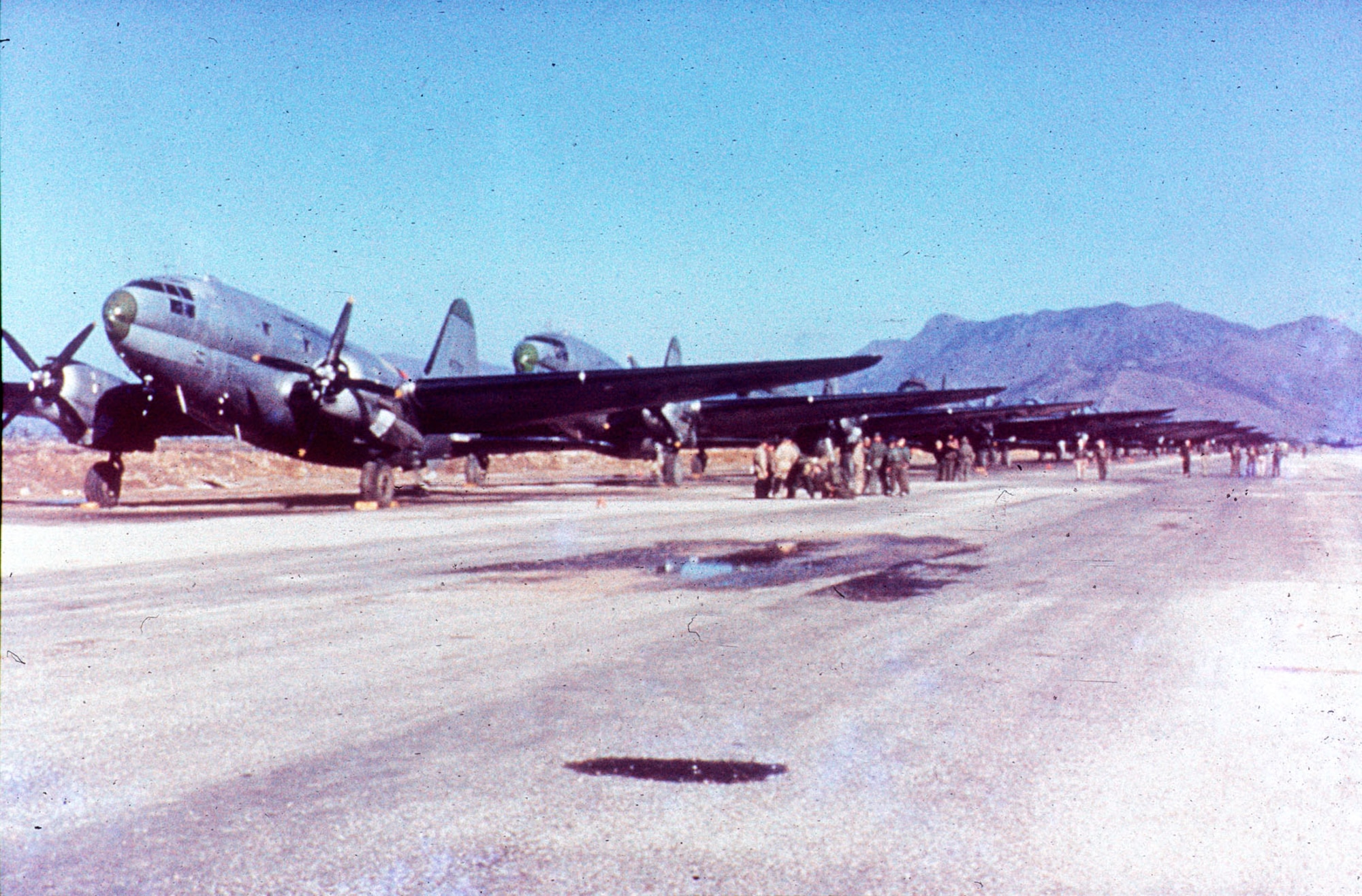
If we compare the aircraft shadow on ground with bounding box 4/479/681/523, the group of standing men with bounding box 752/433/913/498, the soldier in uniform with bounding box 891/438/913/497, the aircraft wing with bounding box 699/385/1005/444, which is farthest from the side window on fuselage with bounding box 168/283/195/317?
the aircraft wing with bounding box 699/385/1005/444

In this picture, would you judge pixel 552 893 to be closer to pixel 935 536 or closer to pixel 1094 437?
pixel 935 536

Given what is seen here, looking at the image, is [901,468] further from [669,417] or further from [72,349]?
[72,349]

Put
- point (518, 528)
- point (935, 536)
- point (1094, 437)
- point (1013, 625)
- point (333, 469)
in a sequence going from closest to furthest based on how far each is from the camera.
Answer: point (1013, 625) < point (935, 536) < point (518, 528) < point (333, 469) < point (1094, 437)

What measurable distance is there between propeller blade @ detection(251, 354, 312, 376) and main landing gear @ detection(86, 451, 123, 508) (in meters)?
4.61

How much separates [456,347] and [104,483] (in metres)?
16.2

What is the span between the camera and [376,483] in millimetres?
26031

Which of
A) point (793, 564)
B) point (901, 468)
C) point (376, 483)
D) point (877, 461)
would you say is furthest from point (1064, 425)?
point (793, 564)

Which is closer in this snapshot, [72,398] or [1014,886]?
[1014,886]

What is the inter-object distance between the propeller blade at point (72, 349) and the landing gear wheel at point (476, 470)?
1826 centimetres

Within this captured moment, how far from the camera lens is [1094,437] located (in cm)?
9556

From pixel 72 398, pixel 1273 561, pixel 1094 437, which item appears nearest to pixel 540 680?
pixel 1273 561

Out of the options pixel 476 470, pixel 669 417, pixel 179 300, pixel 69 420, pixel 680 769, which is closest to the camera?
pixel 680 769

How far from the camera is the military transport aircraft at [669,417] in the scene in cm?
3619

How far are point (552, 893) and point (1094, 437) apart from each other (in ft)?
327
